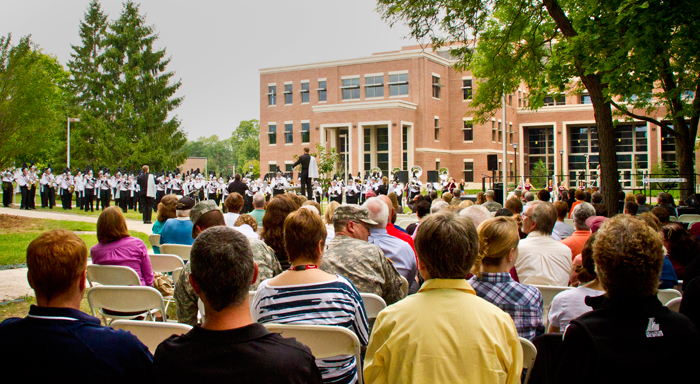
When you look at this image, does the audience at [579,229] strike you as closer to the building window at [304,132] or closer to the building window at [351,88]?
the building window at [351,88]

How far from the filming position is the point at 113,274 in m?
4.96

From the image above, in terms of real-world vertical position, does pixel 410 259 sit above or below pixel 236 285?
below

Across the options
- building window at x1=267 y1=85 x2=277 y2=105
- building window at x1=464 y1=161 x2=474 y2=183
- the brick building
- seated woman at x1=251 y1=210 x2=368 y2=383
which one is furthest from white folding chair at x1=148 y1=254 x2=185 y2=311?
building window at x1=267 y1=85 x2=277 y2=105

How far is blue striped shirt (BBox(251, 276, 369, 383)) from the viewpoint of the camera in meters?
3.04

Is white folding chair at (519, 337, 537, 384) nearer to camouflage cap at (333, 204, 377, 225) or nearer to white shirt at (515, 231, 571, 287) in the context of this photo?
camouflage cap at (333, 204, 377, 225)

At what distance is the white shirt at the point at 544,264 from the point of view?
16.0ft

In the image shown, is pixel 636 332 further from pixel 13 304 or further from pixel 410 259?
pixel 13 304

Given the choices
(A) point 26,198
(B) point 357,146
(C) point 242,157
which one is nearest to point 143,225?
(A) point 26,198

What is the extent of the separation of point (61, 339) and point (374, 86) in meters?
50.6

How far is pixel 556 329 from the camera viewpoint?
3.39 metres

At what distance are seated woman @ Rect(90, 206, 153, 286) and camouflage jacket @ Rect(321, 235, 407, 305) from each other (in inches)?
83.9

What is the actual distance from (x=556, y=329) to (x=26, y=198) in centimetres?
2742

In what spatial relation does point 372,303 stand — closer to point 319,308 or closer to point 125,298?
point 319,308

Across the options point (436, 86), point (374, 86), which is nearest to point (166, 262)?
point (374, 86)
